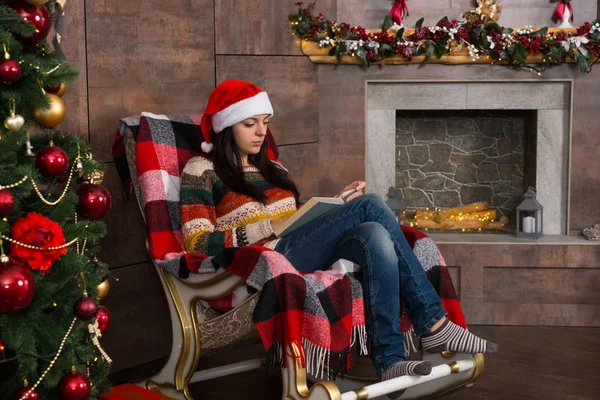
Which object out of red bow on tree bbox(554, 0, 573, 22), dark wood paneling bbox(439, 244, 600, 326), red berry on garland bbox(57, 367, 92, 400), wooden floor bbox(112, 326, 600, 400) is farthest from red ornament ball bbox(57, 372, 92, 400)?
red bow on tree bbox(554, 0, 573, 22)

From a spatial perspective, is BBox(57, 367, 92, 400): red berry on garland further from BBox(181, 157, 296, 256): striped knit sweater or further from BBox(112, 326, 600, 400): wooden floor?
BBox(112, 326, 600, 400): wooden floor

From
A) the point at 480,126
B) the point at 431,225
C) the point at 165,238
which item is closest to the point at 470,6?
the point at 480,126

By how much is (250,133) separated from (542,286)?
1805mm

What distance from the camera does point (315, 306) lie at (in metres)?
2.32

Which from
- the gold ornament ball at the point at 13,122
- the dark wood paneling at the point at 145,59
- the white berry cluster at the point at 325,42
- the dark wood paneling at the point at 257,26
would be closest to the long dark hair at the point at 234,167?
the dark wood paneling at the point at 145,59

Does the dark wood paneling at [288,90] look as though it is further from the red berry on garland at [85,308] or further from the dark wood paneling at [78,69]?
the red berry on garland at [85,308]

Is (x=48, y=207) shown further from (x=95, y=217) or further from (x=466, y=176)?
(x=466, y=176)

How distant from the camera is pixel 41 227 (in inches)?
75.2

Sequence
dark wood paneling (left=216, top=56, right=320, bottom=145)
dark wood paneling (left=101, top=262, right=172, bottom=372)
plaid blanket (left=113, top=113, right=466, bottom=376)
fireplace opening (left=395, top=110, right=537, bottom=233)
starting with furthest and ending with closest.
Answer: fireplace opening (left=395, top=110, right=537, bottom=233), dark wood paneling (left=216, top=56, right=320, bottom=145), dark wood paneling (left=101, top=262, right=172, bottom=372), plaid blanket (left=113, top=113, right=466, bottom=376)

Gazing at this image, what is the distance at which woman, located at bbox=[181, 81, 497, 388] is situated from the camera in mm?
2451

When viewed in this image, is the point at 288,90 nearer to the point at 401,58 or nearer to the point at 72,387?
the point at 401,58

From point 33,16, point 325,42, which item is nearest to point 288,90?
point 325,42

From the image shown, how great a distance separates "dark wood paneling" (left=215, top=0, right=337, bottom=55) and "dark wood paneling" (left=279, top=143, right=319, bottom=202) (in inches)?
18.6

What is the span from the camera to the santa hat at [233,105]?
278 centimetres
